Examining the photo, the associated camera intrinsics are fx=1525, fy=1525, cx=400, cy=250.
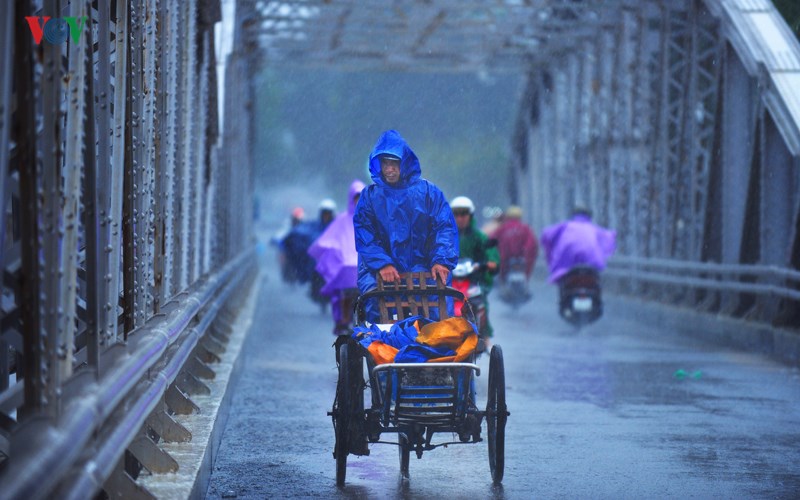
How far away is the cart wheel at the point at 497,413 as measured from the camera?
6836 mm

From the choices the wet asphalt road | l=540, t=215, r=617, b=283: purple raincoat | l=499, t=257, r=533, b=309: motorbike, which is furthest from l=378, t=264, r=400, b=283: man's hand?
l=499, t=257, r=533, b=309: motorbike

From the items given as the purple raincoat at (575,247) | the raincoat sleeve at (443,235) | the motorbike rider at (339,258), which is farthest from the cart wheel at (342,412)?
the purple raincoat at (575,247)

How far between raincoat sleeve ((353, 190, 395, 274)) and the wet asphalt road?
1.06m

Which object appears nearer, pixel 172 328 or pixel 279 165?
pixel 172 328

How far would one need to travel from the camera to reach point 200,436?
7.22 metres

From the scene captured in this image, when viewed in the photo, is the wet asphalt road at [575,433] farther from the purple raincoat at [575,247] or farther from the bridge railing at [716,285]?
the purple raincoat at [575,247]

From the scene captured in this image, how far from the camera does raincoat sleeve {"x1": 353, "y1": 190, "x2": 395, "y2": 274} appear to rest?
7618 mm

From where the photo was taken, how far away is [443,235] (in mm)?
7719

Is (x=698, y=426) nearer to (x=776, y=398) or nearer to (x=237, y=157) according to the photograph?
(x=776, y=398)

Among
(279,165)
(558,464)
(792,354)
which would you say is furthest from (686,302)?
(279,165)

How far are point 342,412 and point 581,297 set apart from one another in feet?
37.1

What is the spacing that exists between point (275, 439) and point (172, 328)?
2104 millimetres

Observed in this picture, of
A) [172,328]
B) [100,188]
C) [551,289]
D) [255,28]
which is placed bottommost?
[551,289]

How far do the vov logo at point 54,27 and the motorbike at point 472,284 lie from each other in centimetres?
787
